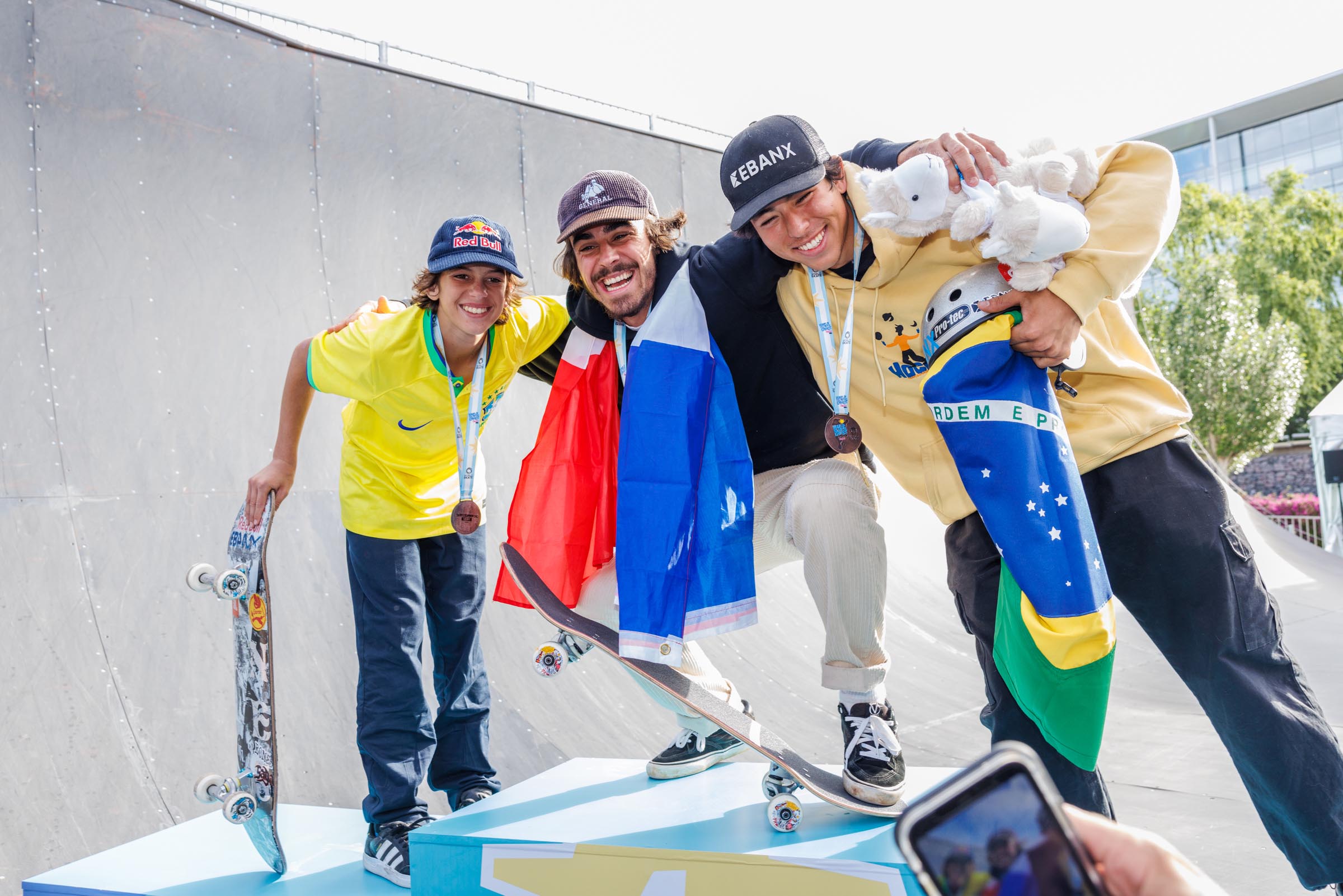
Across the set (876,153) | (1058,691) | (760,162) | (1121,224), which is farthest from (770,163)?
(1058,691)

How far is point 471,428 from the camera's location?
292 centimetres

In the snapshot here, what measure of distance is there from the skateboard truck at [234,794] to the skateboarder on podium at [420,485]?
33 cm

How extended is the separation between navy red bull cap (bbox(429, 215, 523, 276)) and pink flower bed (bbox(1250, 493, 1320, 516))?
28.6 meters

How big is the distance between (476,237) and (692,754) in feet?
6.08

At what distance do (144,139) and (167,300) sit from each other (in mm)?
903

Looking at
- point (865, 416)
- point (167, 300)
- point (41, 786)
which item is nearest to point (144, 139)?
point (167, 300)

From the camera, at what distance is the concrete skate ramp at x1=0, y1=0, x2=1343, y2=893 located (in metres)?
3.38

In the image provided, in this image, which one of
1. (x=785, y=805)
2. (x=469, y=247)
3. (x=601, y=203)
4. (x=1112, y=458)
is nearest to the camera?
(x=1112, y=458)

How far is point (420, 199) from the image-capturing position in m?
6.07

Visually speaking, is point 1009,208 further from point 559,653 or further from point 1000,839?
point 559,653

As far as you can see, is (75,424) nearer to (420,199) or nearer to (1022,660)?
(420,199)

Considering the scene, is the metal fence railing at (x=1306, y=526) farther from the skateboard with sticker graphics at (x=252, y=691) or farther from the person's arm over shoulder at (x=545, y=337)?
the skateboard with sticker graphics at (x=252, y=691)

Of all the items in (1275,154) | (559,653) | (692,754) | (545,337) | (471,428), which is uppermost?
(1275,154)

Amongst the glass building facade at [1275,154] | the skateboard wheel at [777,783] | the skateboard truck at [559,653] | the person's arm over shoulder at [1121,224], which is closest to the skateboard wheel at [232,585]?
the skateboard truck at [559,653]
